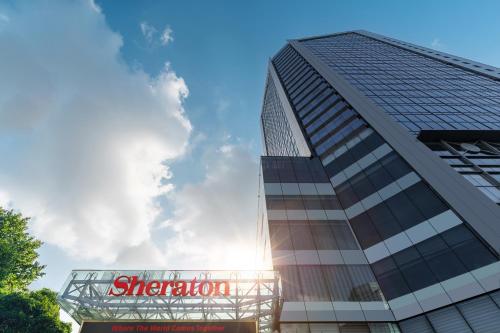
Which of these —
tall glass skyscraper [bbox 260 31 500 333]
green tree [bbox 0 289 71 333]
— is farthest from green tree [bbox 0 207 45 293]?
tall glass skyscraper [bbox 260 31 500 333]

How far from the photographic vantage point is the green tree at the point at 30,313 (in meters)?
20.4

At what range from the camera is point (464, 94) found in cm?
3734

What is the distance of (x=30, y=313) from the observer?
2188 cm

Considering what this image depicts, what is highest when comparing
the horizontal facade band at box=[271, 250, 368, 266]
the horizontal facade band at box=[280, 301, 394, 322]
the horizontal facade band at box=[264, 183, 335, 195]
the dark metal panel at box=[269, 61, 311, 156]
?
the dark metal panel at box=[269, 61, 311, 156]

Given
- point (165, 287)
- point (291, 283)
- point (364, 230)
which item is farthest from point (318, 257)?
point (165, 287)

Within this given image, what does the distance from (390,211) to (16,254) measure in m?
37.4

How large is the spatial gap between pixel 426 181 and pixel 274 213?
12.9 m

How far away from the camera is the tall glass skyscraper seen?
14819mm

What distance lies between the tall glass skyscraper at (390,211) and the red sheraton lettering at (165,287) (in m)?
4.80

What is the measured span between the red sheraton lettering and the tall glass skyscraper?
480cm

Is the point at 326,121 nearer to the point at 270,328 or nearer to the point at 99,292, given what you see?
the point at 270,328

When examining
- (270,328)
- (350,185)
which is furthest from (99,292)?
(350,185)

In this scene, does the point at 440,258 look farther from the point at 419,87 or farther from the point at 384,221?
the point at 419,87

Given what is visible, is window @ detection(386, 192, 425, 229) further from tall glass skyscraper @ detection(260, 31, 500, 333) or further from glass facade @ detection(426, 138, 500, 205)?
glass facade @ detection(426, 138, 500, 205)
